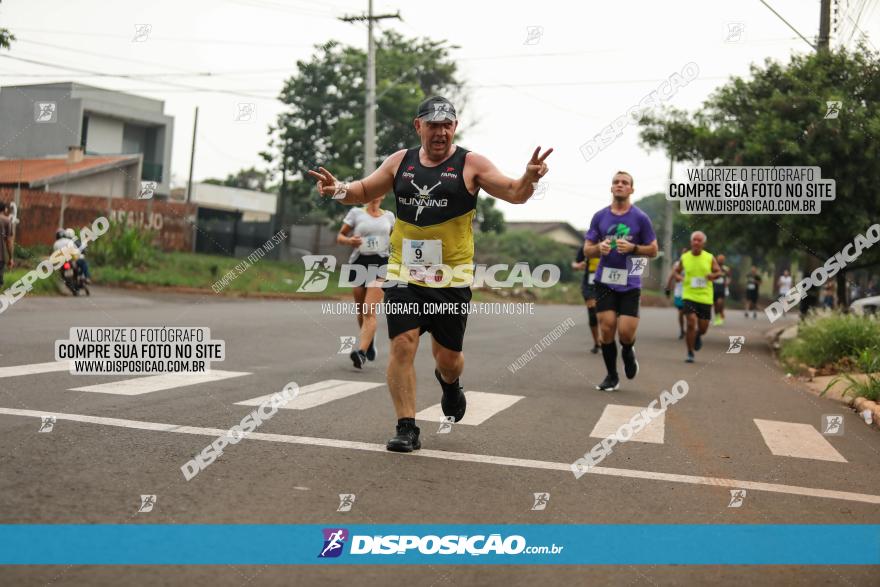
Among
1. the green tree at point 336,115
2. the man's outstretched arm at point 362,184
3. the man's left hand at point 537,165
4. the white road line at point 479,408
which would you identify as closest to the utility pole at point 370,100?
the green tree at point 336,115

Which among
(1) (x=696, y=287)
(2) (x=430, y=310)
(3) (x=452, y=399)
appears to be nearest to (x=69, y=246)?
(1) (x=696, y=287)

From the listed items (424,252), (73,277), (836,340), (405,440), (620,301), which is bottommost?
(405,440)

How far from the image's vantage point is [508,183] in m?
5.95

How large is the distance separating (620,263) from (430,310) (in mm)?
4367

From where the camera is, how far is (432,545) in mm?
4047

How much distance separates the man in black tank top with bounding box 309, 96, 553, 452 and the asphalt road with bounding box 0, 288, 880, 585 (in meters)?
0.63

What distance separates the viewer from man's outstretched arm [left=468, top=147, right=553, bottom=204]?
5.63 m

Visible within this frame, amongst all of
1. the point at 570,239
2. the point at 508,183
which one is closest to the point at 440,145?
the point at 508,183

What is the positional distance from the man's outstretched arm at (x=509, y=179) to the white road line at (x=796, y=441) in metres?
2.86

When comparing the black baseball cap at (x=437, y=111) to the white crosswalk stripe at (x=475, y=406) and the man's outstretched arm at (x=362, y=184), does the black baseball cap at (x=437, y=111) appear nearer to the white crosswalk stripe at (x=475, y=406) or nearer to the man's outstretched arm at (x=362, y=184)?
the man's outstretched arm at (x=362, y=184)

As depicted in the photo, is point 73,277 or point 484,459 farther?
point 73,277

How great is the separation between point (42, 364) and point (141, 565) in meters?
6.67

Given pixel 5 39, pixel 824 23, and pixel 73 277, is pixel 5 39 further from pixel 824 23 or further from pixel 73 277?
pixel 824 23

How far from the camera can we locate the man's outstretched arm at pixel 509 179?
222 inches
